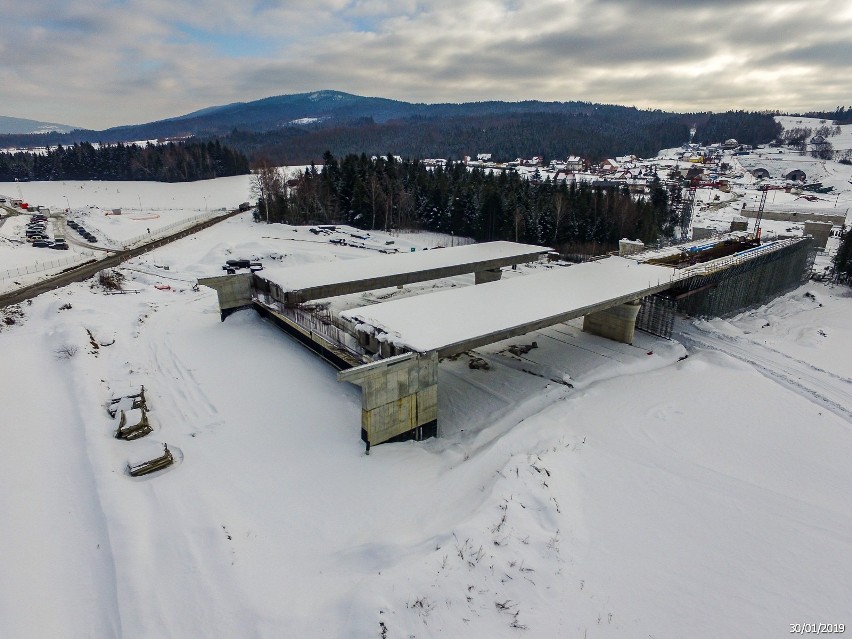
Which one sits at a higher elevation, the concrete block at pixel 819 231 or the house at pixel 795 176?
the house at pixel 795 176

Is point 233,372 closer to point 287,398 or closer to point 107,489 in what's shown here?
point 287,398

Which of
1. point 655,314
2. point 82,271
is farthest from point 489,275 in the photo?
point 82,271

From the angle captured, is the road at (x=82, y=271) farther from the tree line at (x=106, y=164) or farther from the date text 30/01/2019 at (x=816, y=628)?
the tree line at (x=106, y=164)

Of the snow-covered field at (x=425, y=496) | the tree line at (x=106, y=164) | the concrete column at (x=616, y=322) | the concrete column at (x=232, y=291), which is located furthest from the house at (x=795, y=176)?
the concrete column at (x=232, y=291)

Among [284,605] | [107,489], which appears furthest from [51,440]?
[284,605]

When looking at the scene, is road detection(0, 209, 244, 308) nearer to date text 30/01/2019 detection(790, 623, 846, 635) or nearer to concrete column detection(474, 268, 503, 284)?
concrete column detection(474, 268, 503, 284)

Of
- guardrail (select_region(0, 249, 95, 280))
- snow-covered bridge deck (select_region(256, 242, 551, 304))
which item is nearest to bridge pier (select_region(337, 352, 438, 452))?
snow-covered bridge deck (select_region(256, 242, 551, 304))

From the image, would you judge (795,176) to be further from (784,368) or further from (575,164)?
(784,368)
